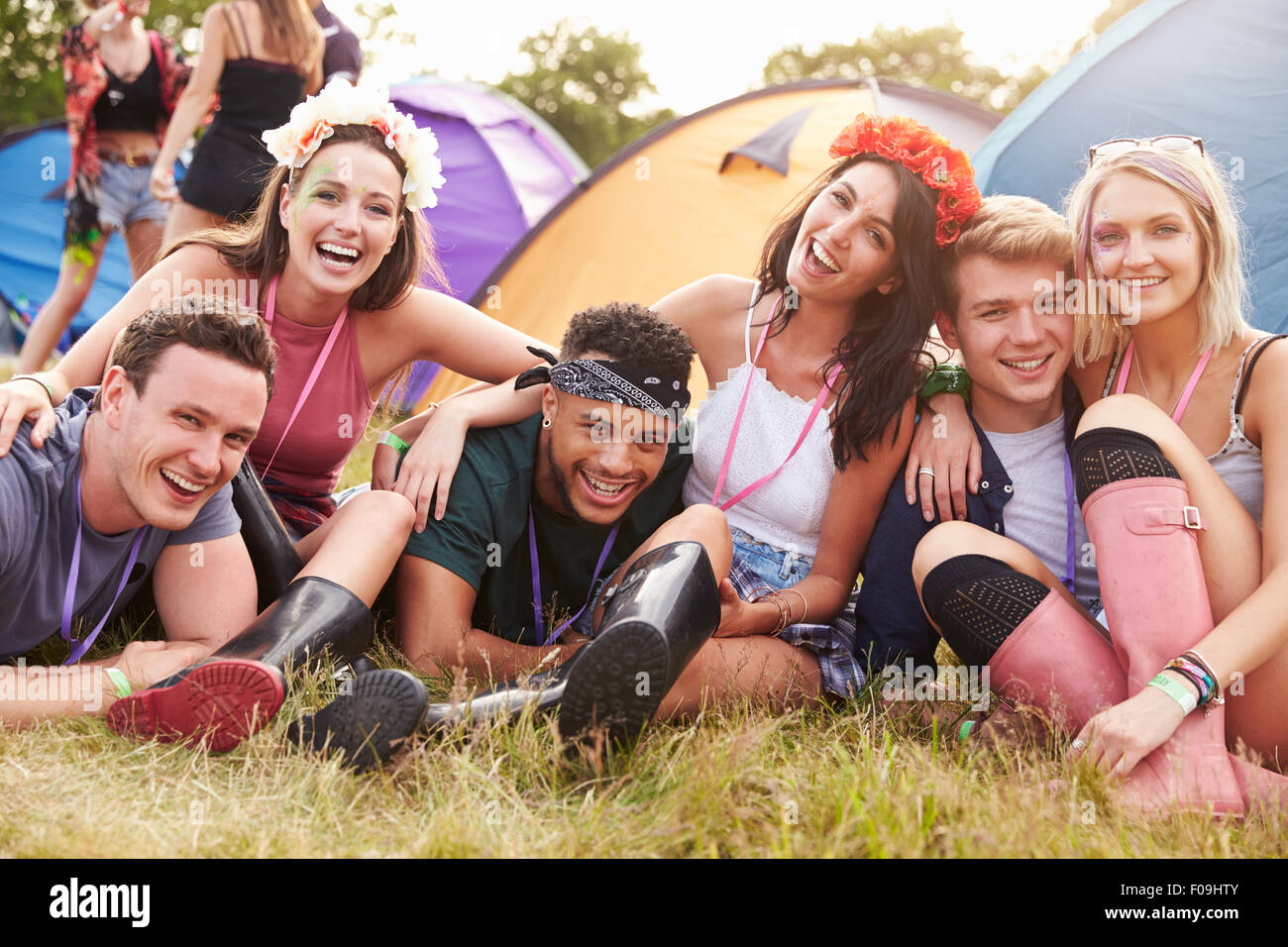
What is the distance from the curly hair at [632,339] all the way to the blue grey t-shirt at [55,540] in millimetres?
860

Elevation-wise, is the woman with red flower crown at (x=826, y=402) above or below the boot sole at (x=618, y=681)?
above

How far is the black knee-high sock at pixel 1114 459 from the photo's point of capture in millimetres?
1957

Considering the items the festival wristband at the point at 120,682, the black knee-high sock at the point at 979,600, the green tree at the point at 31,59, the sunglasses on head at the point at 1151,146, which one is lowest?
the festival wristband at the point at 120,682

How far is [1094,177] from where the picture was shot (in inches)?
91.2

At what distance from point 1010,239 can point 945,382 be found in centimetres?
37

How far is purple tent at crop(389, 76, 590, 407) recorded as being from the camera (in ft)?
19.1

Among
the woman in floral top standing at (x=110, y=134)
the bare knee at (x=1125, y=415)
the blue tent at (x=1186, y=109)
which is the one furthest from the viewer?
the woman in floral top standing at (x=110, y=134)

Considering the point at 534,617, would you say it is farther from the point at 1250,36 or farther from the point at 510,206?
the point at 510,206

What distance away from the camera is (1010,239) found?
243 centimetres

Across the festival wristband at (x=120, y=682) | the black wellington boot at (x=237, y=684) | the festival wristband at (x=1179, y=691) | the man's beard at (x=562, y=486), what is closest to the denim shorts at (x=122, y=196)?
the man's beard at (x=562, y=486)

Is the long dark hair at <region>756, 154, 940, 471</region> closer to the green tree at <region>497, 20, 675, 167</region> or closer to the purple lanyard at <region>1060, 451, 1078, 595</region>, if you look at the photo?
the purple lanyard at <region>1060, 451, 1078, 595</region>

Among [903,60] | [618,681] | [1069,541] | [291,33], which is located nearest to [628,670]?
[618,681]

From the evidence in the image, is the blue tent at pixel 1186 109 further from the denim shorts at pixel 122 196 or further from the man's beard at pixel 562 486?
the denim shorts at pixel 122 196
